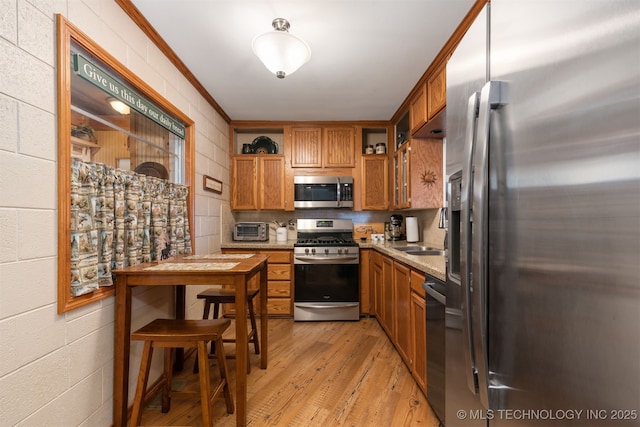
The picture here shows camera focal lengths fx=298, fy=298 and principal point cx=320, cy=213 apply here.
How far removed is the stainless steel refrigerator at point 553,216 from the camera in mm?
450

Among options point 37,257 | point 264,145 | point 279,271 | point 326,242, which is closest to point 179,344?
point 37,257

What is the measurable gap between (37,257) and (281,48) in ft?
5.23

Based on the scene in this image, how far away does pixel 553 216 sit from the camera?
0.58m

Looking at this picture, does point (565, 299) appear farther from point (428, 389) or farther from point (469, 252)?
point (428, 389)

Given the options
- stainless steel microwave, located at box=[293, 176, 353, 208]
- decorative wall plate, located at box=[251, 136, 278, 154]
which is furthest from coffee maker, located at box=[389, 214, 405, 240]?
decorative wall plate, located at box=[251, 136, 278, 154]

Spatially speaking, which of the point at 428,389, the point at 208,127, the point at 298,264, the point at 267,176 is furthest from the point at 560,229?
the point at 267,176

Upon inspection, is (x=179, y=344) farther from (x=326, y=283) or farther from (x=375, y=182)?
(x=375, y=182)

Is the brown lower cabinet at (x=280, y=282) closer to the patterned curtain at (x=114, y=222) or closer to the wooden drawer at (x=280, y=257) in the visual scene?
the wooden drawer at (x=280, y=257)

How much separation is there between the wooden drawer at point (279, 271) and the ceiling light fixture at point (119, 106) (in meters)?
2.20

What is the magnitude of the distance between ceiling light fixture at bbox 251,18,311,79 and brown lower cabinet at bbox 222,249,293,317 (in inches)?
85.2

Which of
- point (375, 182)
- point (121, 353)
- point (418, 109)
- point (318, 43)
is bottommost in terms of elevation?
point (121, 353)

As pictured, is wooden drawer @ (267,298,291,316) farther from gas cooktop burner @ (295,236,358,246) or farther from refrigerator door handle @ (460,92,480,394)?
refrigerator door handle @ (460,92,480,394)

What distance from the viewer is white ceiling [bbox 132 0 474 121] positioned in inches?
71.8

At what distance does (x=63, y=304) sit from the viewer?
132 cm
